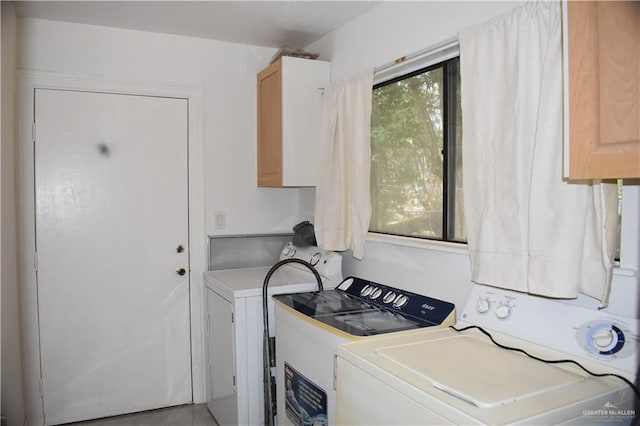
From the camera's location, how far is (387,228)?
102 inches

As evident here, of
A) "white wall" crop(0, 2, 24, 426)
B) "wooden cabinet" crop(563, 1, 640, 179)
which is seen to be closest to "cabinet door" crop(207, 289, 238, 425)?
"white wall" crop(0, 2, 24, 426)

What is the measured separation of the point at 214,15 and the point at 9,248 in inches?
70.5

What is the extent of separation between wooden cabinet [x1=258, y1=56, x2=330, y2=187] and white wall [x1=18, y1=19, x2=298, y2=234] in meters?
0.35

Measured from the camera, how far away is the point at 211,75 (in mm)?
3270

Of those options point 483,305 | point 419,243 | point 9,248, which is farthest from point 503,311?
point 9,248

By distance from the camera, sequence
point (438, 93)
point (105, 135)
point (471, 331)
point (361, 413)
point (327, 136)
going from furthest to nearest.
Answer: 1. point (105, 135)
2. point (327, 136)
3. point (438, 93)
4. point (471, 331)
5. point (361, 413)

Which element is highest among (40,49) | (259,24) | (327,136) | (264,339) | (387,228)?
(259,24)

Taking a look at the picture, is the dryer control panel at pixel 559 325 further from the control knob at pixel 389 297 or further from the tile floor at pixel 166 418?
the tile floor at pixel 166 418

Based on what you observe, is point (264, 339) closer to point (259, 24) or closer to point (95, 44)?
point (259, 24)

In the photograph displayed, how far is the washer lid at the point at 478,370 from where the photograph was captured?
1.21 meters

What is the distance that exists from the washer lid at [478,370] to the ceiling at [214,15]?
75.7 inches

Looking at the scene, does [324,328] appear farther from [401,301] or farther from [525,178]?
[525,178]

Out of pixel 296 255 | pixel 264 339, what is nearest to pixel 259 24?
pixel 296 255

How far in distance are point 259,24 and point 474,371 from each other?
244 centimetres
